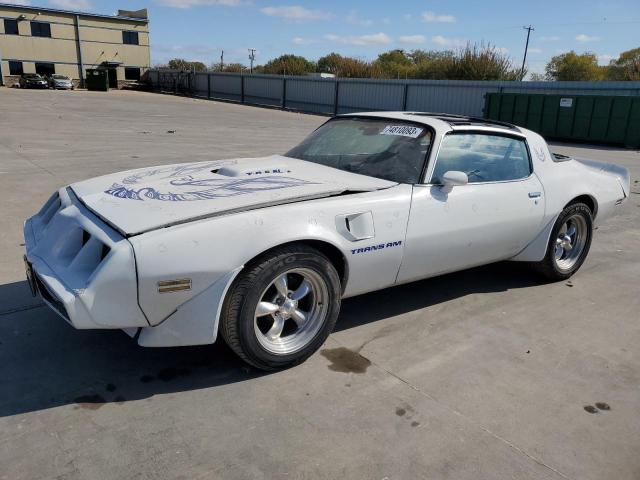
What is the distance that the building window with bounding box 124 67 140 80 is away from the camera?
59.3 m

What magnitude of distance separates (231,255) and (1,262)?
9.74 ft

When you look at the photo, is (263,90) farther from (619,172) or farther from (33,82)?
(619,172)

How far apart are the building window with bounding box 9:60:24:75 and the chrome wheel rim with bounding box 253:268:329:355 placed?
199ft

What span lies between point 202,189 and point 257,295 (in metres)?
0.85

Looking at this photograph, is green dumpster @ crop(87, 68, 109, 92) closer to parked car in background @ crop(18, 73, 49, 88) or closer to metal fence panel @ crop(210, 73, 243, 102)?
parked car in background @ crop(18, 73, 49, 88)

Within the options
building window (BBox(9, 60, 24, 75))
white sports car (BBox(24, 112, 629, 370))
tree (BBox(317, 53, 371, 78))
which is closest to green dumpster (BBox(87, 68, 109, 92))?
building window (BBox(9, 60, 24, 75))

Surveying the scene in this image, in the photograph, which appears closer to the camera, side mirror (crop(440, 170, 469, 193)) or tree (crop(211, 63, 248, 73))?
side mirror (crop(440, 170, 469, 193))

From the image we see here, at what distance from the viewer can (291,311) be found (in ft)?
10.5

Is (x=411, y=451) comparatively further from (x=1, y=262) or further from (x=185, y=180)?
(x=1, y=262)

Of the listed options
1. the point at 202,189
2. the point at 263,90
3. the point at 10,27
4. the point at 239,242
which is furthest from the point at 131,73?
the point at 239,242

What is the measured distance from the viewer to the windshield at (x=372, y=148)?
3879 mm

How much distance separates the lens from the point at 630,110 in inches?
734

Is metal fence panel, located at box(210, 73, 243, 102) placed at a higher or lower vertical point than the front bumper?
higher

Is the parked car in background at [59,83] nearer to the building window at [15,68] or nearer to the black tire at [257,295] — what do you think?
the building window at [15,68]
